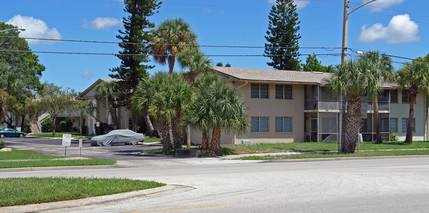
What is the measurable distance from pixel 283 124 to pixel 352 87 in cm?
1161

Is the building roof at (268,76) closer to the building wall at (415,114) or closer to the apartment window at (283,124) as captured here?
the apartment window at (283,124)

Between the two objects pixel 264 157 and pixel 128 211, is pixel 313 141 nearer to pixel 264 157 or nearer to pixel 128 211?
pixel 264 157

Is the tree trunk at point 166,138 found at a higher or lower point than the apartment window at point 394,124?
lower

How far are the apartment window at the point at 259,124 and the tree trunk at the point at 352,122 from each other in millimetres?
10045

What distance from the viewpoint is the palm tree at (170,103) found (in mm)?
25016

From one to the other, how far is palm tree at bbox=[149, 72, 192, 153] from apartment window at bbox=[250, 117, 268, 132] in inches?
385

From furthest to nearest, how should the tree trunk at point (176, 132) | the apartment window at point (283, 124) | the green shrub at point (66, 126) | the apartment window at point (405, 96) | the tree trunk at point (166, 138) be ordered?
the green shrub at point (66, 126)
the apartment window at point (405, 96)
the apartment window at point (283, 124)
the tree trunk at point (166, 138)
the tree trunk at point (176, 132)

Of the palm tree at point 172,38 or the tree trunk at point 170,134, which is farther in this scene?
the palm tree at point 172,38

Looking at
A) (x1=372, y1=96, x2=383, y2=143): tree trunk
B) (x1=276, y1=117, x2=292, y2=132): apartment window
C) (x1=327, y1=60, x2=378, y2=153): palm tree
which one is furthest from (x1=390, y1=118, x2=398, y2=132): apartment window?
(x1=327, y1=60, x2=378, y2=153): palm tree

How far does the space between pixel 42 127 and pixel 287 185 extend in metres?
61.7

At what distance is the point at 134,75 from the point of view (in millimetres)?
46094

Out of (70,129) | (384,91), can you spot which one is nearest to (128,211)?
(384,91)

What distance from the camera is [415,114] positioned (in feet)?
138

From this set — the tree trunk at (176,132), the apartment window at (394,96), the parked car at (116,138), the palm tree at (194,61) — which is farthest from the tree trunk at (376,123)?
the parked car at (116,138)
